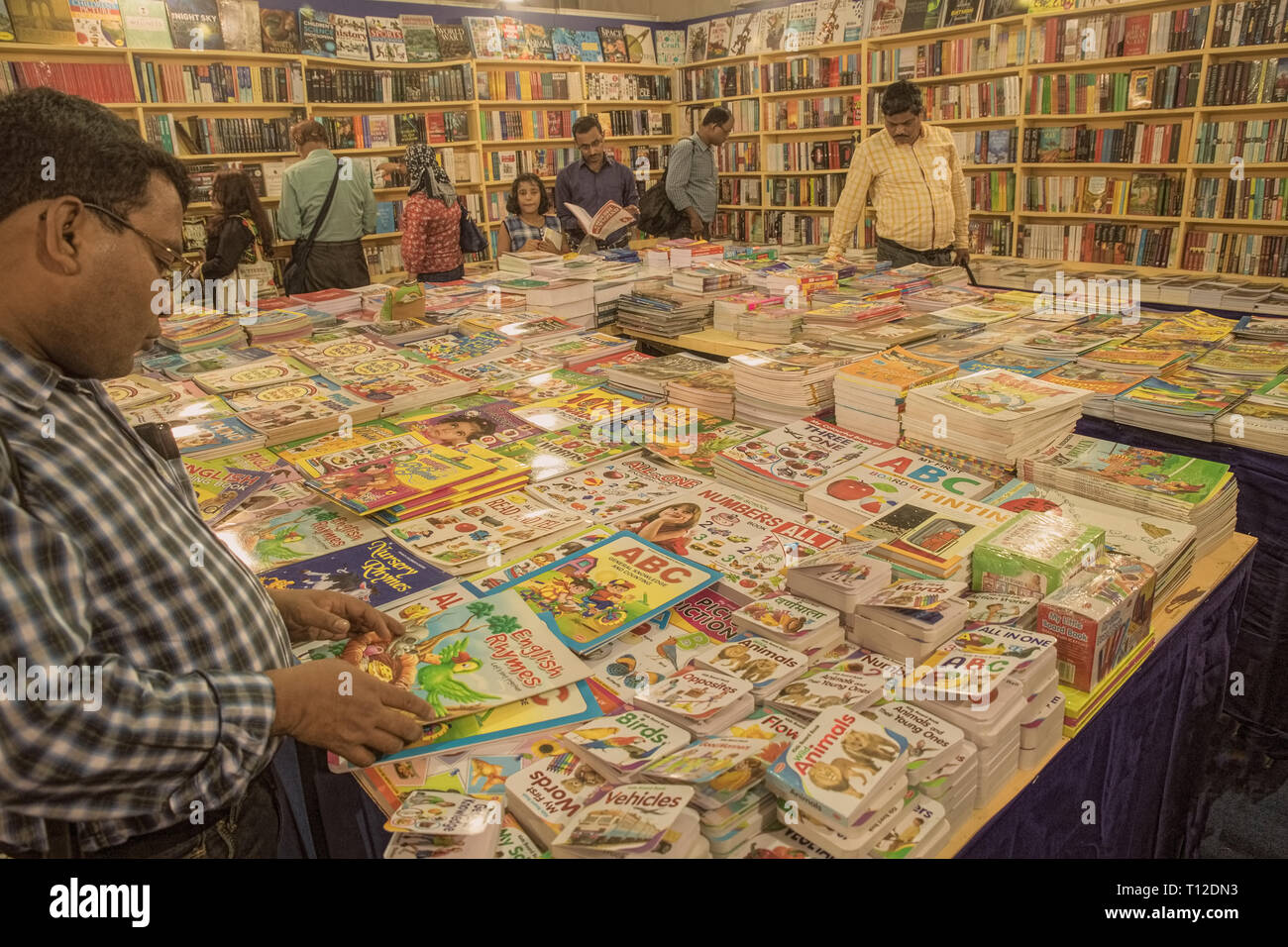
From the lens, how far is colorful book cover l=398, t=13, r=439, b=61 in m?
6.86

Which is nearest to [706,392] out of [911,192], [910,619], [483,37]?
[910,619]

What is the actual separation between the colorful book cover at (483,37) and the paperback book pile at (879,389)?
626 cm

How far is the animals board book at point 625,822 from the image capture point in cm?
94

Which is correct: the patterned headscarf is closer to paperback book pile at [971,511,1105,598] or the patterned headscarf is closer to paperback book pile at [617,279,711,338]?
paperback book pile at [617,279,711,338]

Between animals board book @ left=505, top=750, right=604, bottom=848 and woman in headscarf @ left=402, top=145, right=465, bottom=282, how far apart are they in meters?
4.34

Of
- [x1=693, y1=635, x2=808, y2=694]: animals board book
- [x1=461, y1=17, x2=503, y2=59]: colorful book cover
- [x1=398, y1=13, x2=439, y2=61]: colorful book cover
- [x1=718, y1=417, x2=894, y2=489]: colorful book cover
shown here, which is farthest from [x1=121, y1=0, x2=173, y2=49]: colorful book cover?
[x1=693, y1=635, x2=808, y2=694]: animals board book

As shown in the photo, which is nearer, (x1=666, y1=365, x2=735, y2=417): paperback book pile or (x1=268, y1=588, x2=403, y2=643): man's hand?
(x1=268, y1=588, x2=403, y2=643): man's hand

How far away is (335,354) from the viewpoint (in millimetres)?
3027

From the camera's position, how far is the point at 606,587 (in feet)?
5.06

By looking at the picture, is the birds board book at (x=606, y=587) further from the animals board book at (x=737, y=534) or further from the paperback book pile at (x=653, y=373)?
the paperback book pile at (x=653, y=373)

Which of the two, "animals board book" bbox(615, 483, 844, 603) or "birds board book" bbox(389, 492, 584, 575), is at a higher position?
"birds board book" bbox(389, 492, 584, 575)

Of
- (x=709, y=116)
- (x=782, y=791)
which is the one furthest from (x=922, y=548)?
(x=709, y=116)

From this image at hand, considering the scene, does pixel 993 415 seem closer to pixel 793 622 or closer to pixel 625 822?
pixel 793 622
